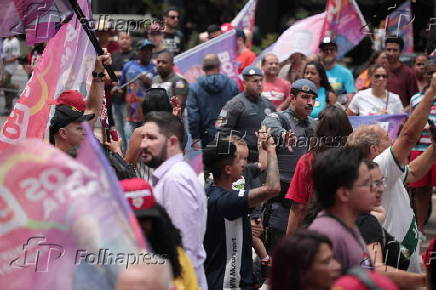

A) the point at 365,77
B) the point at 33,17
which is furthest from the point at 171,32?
the point at 33,17

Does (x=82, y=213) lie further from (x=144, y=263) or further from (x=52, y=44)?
(x=52, y=44)

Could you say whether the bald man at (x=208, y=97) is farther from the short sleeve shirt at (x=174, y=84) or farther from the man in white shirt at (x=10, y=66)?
the man in white shirt at (x=10, y=66)

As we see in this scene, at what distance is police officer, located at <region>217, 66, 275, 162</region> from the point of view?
35.6ft

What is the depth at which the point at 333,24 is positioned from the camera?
13.8 metres

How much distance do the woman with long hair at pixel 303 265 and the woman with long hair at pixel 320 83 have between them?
6.83 metres

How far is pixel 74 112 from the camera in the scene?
23.5 feet

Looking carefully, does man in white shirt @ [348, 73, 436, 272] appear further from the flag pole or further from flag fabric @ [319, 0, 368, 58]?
flag fabric @ [319, 0, 368, 58]

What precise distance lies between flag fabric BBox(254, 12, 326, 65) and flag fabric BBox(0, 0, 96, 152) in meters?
4.92

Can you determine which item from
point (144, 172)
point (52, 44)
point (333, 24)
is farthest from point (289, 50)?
point (52, 44)

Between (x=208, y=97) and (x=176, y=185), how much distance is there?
6904 mm

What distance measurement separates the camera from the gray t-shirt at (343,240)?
4.80 metres

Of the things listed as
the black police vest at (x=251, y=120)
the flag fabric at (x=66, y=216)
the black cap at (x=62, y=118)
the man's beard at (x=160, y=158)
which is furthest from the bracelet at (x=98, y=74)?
the flag fabric at (x=66, y=216)

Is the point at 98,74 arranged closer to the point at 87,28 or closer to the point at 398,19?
the point at 87,28

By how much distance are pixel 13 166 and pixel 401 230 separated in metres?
3.25
